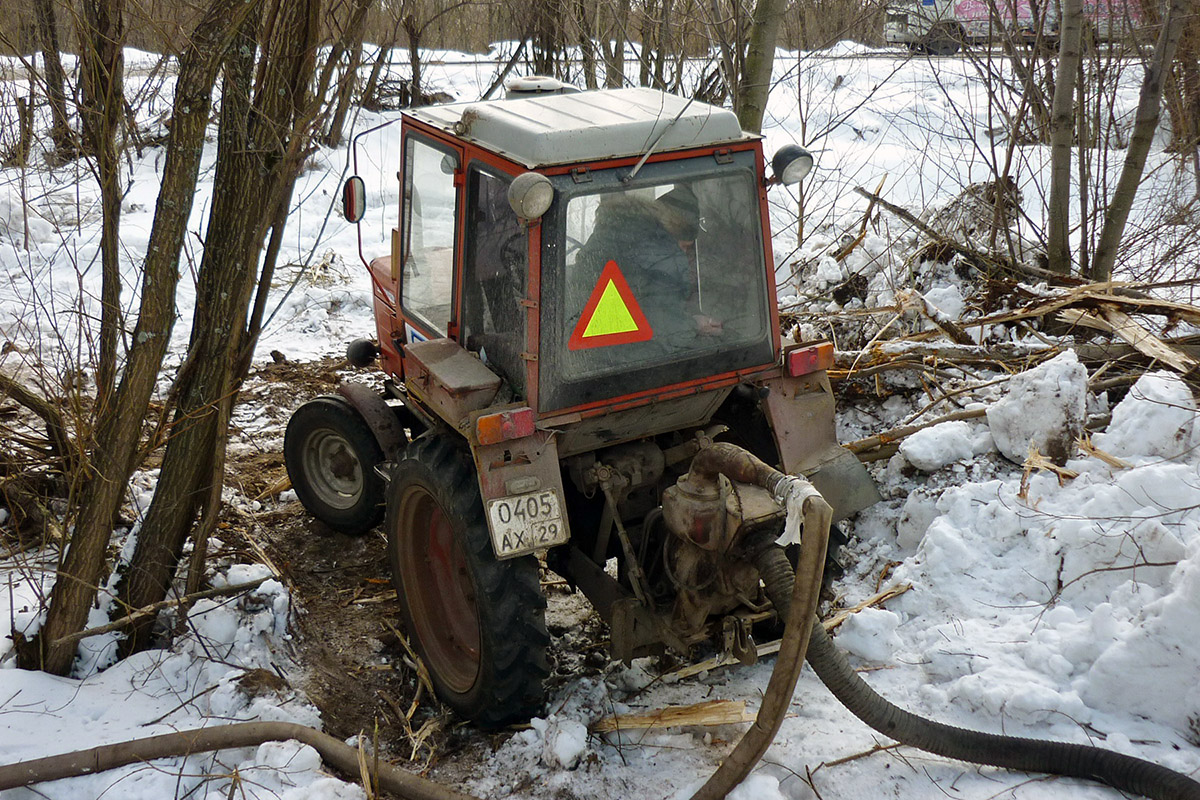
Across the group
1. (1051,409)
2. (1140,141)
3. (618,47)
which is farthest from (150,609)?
(618,47)

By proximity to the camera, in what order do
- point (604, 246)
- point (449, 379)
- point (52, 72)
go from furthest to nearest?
point (52, 72) → point (449, 379) → point (604, 246)

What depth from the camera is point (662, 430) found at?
4109mm

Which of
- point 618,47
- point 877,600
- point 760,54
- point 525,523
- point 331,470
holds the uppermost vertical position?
point 618,47

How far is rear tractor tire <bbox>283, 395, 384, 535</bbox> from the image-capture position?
16.8 feet

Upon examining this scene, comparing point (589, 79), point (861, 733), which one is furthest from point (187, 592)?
point (589, 79)

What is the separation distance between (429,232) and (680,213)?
1277 mm

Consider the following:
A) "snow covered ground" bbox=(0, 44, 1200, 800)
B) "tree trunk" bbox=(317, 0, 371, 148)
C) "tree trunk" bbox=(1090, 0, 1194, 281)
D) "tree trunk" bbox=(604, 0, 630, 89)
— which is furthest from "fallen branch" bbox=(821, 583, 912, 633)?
"tree trunk" bbox=(604, 0, 630, 89)

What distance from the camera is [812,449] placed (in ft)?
13.6

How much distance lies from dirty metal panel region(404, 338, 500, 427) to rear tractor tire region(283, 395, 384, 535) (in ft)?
3.47

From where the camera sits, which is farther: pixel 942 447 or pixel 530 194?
pixel 942 447

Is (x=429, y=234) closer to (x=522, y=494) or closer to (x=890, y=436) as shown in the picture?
(x=522, y=494)

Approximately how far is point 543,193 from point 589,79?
24.9 ft

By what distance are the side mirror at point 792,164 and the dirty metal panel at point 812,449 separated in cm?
92

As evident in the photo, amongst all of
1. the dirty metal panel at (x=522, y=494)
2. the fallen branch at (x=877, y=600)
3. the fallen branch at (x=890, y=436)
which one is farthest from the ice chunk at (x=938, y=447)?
the dirty metal panel at (x=522, y=494)
